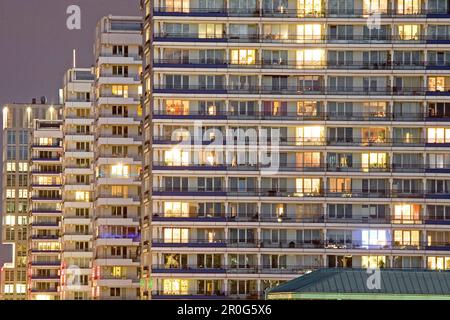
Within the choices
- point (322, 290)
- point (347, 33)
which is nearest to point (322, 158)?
point (347, 33)

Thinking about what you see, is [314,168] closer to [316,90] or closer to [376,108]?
[316,90]

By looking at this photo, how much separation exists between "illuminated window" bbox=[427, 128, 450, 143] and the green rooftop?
52891mm

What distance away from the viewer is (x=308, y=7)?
176 m

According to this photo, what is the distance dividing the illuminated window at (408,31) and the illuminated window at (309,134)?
16.9 m

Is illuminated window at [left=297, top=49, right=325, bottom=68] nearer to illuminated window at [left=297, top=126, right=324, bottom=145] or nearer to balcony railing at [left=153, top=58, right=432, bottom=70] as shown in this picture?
balcony railing at [left=153, top=58, right=432, bottom=70]

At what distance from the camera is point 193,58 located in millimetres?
175375

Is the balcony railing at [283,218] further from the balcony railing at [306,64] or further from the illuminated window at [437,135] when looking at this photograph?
the balcony railing at [306,64]

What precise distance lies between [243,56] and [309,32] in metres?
9.47

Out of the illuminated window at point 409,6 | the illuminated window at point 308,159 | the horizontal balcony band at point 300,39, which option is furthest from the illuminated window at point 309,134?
the illuminated window at point 409,6

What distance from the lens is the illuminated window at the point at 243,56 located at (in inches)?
6949

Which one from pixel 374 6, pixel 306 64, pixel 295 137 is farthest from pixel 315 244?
pixel 374 6

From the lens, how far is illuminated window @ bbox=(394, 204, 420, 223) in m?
176

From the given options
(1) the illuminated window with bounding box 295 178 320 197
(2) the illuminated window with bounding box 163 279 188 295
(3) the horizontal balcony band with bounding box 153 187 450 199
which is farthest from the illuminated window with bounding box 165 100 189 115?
(2) the illuminated window with bounding box 163 279 188 295
